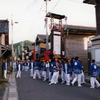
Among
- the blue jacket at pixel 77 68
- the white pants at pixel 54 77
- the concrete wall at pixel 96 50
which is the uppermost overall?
the concrete wall at pixel 96 50

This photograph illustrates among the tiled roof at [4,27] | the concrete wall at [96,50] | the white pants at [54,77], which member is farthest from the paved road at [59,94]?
the tiled roof at [4,27]

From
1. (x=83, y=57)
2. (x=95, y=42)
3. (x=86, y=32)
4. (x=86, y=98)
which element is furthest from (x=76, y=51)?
(x=86, y=98)

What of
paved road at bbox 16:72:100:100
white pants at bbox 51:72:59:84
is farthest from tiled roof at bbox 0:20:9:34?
paved road at bbox 16:72:100:100

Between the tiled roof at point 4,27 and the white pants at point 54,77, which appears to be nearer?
the white pants at point 54,77

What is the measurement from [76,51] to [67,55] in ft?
5.53

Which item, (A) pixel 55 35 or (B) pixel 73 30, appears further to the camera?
(B) pixel 73 30

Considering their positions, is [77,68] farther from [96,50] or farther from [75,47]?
[75,47]

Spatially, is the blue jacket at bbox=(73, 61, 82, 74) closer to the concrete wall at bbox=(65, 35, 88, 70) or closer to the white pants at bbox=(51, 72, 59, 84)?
the white pants at bbox=(51, 72, 59, 84)

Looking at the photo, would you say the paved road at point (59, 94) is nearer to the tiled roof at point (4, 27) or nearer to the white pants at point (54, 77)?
the white pants at point (54, 77)

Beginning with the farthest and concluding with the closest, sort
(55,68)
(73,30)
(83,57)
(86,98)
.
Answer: (83,57) < (73,30) < (55,68) < (86,98)

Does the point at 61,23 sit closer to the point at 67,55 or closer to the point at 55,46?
the point at 55,46

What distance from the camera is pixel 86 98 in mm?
6598

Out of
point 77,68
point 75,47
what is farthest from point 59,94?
point 75,47

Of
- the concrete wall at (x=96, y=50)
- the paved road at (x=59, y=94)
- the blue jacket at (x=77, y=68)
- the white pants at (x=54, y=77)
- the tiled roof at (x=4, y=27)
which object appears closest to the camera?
the paved road at (x=59, y=94)
